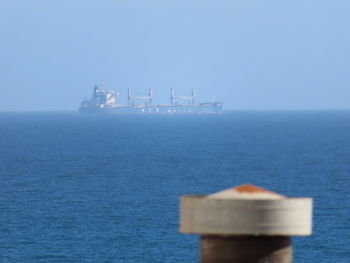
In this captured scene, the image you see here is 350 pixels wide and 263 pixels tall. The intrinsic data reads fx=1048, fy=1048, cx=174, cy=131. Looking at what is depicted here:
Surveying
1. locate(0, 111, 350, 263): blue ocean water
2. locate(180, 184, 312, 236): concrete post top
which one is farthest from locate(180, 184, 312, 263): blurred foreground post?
locate(0, 111, 350, 263): blue ocean water

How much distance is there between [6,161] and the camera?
78.9 metres

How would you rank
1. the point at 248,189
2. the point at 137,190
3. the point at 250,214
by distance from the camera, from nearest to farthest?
the point at 250,214
the point at 248,189
the point at 137,190

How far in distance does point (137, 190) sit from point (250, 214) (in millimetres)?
51636

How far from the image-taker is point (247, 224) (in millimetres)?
2838

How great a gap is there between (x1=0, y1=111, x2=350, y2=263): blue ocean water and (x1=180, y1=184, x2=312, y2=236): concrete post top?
28.4 meters

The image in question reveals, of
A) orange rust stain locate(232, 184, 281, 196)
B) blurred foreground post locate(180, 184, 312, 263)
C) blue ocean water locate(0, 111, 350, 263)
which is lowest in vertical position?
blue ocean water locate(0, 111, 350, 263)

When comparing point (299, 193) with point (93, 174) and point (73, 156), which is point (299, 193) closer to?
point (93, 174)

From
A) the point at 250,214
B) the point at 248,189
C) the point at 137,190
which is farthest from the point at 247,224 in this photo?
the point at 137,190

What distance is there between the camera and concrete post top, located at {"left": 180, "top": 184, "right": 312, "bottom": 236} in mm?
2834

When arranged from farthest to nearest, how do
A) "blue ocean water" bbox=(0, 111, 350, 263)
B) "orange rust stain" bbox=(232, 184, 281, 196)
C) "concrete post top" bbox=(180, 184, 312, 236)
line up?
"blue ocean water" bbox=(0, 111, 350, 263) → "orange rust stain" bbox=(232, 184, 281, 196) → "concrete post top" bbox=(180, 184, 312, 236)

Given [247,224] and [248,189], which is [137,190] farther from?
[247,224]

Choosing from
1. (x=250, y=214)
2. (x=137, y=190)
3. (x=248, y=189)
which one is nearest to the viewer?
(x=250, y=214)

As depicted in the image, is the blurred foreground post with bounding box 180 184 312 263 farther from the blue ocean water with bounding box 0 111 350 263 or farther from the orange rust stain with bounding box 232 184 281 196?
the blue ocean water with bounding box 0 111 350 263

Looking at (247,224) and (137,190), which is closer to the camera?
(247,224)
